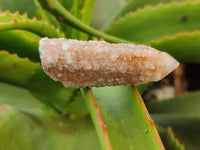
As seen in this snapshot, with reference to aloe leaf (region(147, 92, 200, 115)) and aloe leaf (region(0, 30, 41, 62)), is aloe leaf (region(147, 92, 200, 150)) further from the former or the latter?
aloe leaf (region(0, 30, 41, 62))

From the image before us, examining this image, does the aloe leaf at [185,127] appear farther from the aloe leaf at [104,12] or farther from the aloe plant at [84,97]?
the aloe leaf at [104,12]

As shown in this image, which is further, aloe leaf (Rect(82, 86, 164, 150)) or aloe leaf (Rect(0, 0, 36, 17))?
aloe leaf (Rect(0, 0, 36, 17))

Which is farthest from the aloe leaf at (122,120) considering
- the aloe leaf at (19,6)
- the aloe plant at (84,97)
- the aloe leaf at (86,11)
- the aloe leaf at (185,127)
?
the aloe leaf at (19,6)

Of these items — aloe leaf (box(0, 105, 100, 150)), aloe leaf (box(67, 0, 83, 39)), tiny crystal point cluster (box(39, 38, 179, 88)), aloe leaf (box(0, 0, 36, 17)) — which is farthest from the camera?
aloe leaf (box(0, 0, 36, 17))

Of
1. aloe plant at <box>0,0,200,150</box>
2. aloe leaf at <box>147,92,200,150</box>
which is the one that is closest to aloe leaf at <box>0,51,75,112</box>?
aloe plant at <box>0,0,200,150</box>

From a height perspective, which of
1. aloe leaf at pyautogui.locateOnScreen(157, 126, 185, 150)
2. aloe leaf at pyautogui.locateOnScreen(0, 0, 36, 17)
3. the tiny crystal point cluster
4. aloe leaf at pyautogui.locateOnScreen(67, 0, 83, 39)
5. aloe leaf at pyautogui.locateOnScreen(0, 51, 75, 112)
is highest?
aloe leaf at pyautogui.locateOnScreen(0, 0, 36, 17)

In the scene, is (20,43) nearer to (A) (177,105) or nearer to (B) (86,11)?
(B) (86,11)

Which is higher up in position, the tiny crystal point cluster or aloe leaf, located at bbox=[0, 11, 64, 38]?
aloe leaf, located at bbox=[0, 11, 64, 38]
